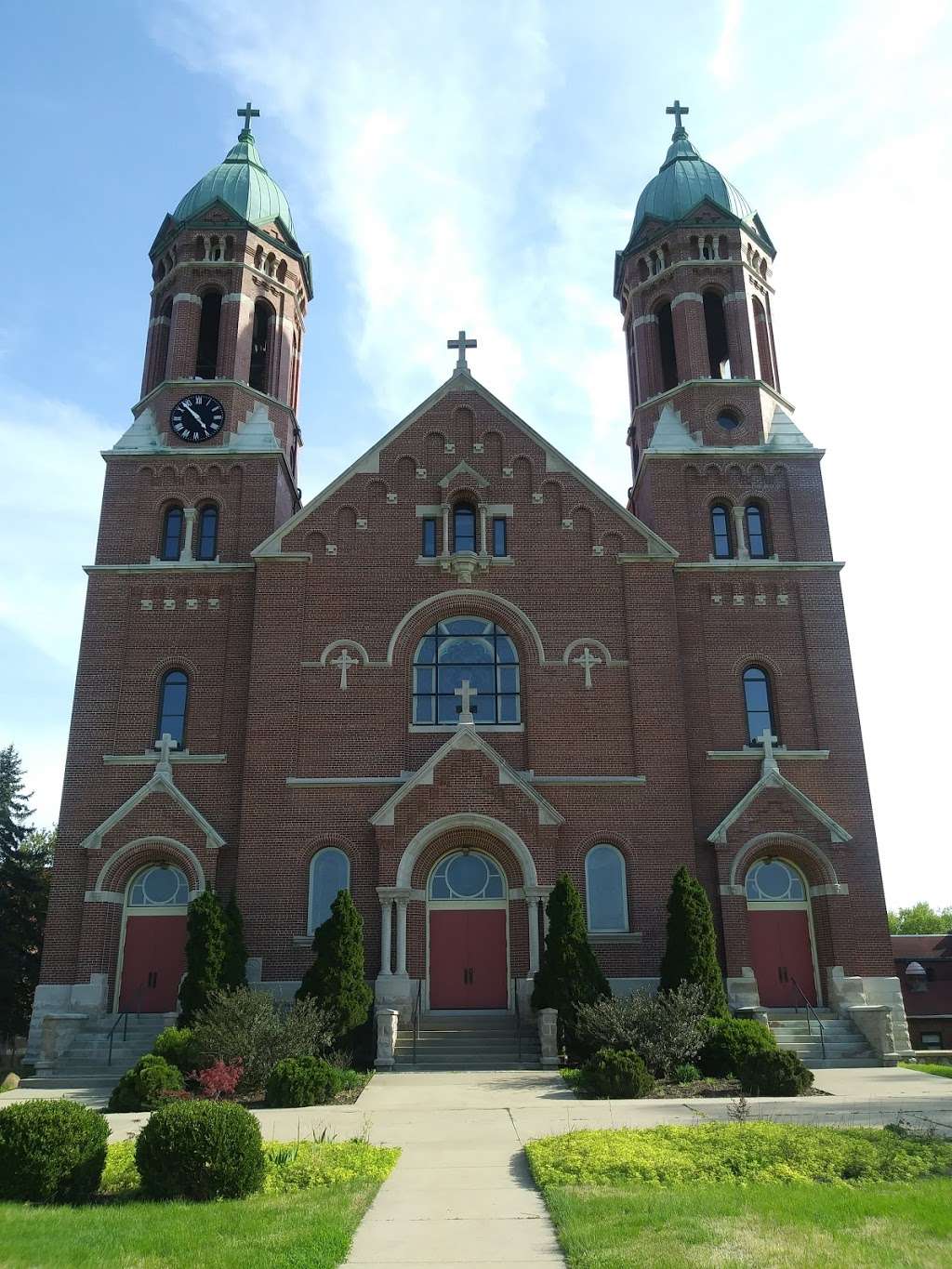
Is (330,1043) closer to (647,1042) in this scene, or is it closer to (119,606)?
(647,1042)

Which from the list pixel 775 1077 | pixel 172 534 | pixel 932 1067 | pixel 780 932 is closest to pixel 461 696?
pixel 780 932

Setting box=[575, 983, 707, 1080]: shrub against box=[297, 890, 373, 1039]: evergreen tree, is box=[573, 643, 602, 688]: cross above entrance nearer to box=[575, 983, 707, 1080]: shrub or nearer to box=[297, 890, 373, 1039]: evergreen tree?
box=[297, 890, 373, 1039]: evergreen tree

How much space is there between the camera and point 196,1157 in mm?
9445

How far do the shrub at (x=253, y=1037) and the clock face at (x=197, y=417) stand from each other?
1624 cm

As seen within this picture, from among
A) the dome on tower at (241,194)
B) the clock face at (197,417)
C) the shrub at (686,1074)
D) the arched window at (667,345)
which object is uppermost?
the dome on tower at (241,194)

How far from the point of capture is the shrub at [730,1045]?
58.5ft

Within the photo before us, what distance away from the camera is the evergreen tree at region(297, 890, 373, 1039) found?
2041 centimetres

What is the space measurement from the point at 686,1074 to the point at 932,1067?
651cm

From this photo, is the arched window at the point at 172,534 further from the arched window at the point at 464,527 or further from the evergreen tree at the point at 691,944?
the evergreen tree at the point at 691,944

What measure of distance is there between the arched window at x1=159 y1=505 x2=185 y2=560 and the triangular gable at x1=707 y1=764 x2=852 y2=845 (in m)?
15.6

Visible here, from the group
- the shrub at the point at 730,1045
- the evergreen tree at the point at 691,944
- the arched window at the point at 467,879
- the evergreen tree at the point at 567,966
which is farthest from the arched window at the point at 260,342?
the shrub at the point at 730,1045

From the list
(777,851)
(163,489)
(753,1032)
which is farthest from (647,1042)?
(163,489)

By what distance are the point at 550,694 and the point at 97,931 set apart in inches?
460

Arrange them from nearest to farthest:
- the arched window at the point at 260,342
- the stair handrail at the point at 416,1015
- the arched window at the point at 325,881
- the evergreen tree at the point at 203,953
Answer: the stair handrail at the point at 416,1015
the evergreen tree at the point at 203,953
the arched window at the point at 325,881
the arched window at the point at 260,342
